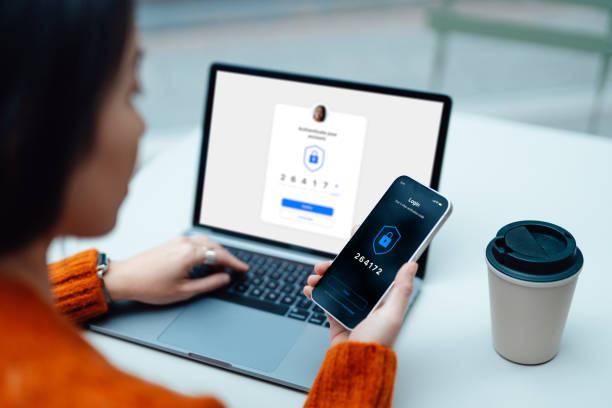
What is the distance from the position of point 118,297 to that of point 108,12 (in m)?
0.48

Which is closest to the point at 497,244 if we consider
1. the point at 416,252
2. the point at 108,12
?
the point at 416,252

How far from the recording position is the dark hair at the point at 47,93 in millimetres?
399

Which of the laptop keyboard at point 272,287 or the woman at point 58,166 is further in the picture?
the laptop keyboard at point 272,287

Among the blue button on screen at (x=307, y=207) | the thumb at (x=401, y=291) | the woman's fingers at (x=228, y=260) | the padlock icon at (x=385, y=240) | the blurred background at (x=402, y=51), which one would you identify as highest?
the blurred background at (x=402, y=51)

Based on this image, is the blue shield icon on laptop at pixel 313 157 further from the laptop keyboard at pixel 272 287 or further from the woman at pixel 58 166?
the woman at pixel 58 166

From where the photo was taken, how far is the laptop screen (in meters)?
0.87

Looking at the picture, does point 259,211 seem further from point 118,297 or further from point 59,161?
point 59,161

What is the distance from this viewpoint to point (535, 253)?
68cm

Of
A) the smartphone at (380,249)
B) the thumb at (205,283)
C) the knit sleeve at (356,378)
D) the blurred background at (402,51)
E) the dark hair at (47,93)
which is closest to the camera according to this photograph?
the dark hair at (47,93)

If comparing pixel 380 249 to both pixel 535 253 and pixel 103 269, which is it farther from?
pixel 103 269

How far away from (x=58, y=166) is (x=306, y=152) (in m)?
0.50

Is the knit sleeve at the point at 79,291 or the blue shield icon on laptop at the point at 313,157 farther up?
the blue shield icon on laptop at the point at 313,157

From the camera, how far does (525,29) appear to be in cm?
214

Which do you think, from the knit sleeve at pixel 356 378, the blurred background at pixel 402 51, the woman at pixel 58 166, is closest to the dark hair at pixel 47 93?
the woman at pixel 58 166
